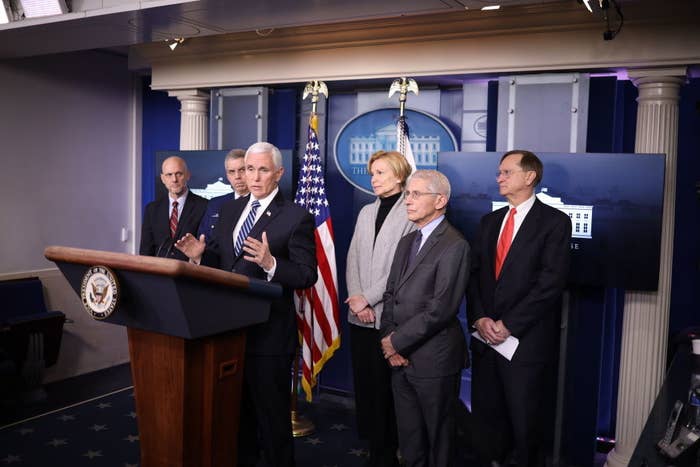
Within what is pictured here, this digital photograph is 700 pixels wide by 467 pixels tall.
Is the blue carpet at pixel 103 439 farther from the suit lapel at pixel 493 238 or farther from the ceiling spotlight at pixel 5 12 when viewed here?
the ceiling spotlight at pixel 5 12

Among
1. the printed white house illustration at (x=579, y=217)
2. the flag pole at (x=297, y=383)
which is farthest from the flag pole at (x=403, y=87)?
the printed white house illustration at (x=579, y=217)

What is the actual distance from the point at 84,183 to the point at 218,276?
159 inches

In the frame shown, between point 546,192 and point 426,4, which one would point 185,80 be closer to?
point 426,4

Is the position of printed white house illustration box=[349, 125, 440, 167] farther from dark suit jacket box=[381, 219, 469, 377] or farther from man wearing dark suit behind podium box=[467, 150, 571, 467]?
dark suit jacket box=[381, 219, 469, 377]

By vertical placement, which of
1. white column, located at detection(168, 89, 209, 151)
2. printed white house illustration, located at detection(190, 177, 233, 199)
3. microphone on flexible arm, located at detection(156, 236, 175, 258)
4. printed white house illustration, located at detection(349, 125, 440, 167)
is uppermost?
white column, located at detection(168, 89, 209, 151)

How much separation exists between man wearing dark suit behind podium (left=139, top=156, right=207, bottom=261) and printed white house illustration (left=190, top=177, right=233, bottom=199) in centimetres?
48

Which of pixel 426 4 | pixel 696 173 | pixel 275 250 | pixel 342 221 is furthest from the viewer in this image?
pixel 342 221

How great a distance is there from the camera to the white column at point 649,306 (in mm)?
3418

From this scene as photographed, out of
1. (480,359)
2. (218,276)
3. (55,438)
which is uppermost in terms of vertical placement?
(218,276)

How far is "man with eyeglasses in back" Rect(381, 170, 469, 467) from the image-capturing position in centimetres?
273

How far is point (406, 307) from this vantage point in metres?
2.81

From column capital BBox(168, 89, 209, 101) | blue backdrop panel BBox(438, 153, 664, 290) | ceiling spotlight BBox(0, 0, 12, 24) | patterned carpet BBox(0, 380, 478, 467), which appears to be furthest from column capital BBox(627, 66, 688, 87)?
ceiling spotlight BBox(0, 0, 12, 24)

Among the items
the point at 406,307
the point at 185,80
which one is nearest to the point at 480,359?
the point at 406,307

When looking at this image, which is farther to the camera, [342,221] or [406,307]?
[342,221]
